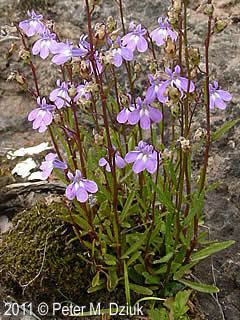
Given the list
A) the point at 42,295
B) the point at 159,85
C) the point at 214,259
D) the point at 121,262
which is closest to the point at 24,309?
the point at 42,295

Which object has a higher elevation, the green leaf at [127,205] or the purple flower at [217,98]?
the purple flower at [217,98]

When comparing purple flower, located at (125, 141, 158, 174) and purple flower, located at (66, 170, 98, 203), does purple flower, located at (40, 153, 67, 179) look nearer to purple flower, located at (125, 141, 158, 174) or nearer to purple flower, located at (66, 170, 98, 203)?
purple flower, located at (66, 170, 98, 203)

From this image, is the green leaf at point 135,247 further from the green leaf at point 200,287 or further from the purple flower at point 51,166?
the purple flower at point 51,166

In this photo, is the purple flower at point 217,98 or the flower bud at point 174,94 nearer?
the flower bud at point 174,94

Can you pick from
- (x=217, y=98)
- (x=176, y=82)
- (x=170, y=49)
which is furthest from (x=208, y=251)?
(x=170, y=49)

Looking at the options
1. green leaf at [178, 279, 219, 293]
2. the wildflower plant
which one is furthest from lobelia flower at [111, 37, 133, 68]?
green leaf at [178, 279, 219, 293]

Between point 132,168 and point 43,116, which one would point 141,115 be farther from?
point 43,116

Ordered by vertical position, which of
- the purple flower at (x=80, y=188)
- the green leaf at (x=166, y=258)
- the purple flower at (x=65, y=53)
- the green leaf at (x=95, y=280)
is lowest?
the green leaf at (x=95, y=280)

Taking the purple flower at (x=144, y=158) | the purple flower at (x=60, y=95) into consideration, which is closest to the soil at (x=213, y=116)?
the purple flower at (x=60, y=95)
